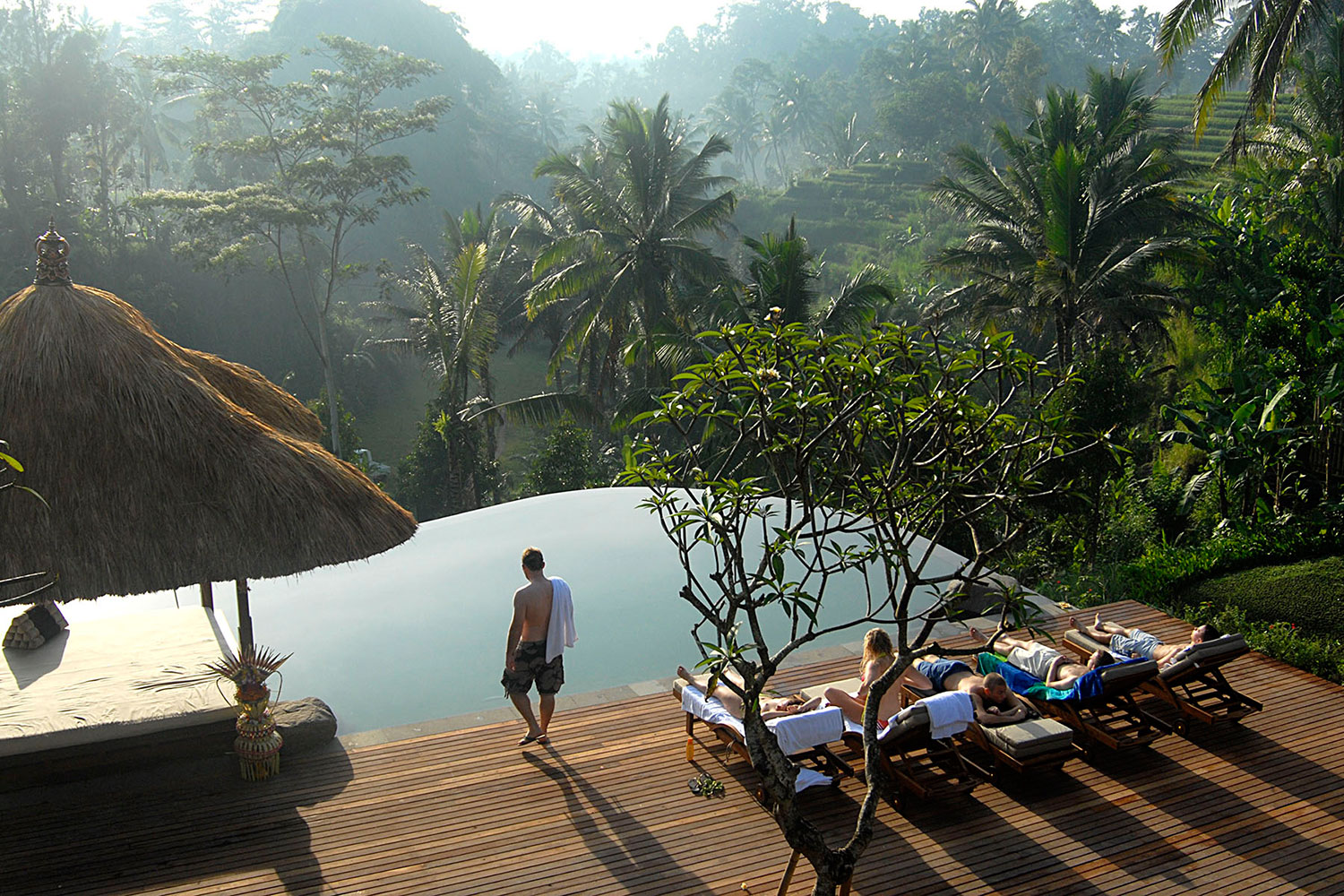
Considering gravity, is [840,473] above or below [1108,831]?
above

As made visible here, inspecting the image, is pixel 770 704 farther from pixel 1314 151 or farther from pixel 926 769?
pixel 1314 151

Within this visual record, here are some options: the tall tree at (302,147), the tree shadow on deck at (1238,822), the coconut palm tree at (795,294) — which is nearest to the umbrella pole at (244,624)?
the tree shadow on deck at (1238,822)

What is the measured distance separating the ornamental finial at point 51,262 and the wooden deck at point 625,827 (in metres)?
3.45

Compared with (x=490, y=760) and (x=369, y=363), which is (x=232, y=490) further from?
(x=369, y=363)

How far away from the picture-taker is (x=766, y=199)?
58.3 meters

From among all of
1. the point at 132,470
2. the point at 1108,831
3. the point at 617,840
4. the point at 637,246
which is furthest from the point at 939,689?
the point at 637,246

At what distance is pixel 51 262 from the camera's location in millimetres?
6883

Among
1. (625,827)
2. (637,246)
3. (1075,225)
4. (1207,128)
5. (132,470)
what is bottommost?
(625,827)

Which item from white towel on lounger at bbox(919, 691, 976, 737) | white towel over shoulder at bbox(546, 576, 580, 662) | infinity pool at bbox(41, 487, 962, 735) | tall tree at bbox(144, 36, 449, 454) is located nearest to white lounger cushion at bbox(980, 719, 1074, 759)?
white towel on lounger at bbox(919, 691, 976, 737)

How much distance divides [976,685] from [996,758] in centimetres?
52

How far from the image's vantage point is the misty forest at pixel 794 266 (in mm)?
12039

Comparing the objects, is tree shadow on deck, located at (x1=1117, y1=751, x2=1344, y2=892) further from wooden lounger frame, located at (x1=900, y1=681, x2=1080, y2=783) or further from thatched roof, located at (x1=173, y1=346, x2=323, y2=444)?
thatched roof, located at (x1=173, y1=346, x2=323, y2=444)

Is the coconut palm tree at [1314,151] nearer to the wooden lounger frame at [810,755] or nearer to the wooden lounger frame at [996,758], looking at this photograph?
the wooden lounger frame at [996,758]

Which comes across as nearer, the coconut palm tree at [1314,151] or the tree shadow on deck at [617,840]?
the tree shadow on deck at [617,840]
